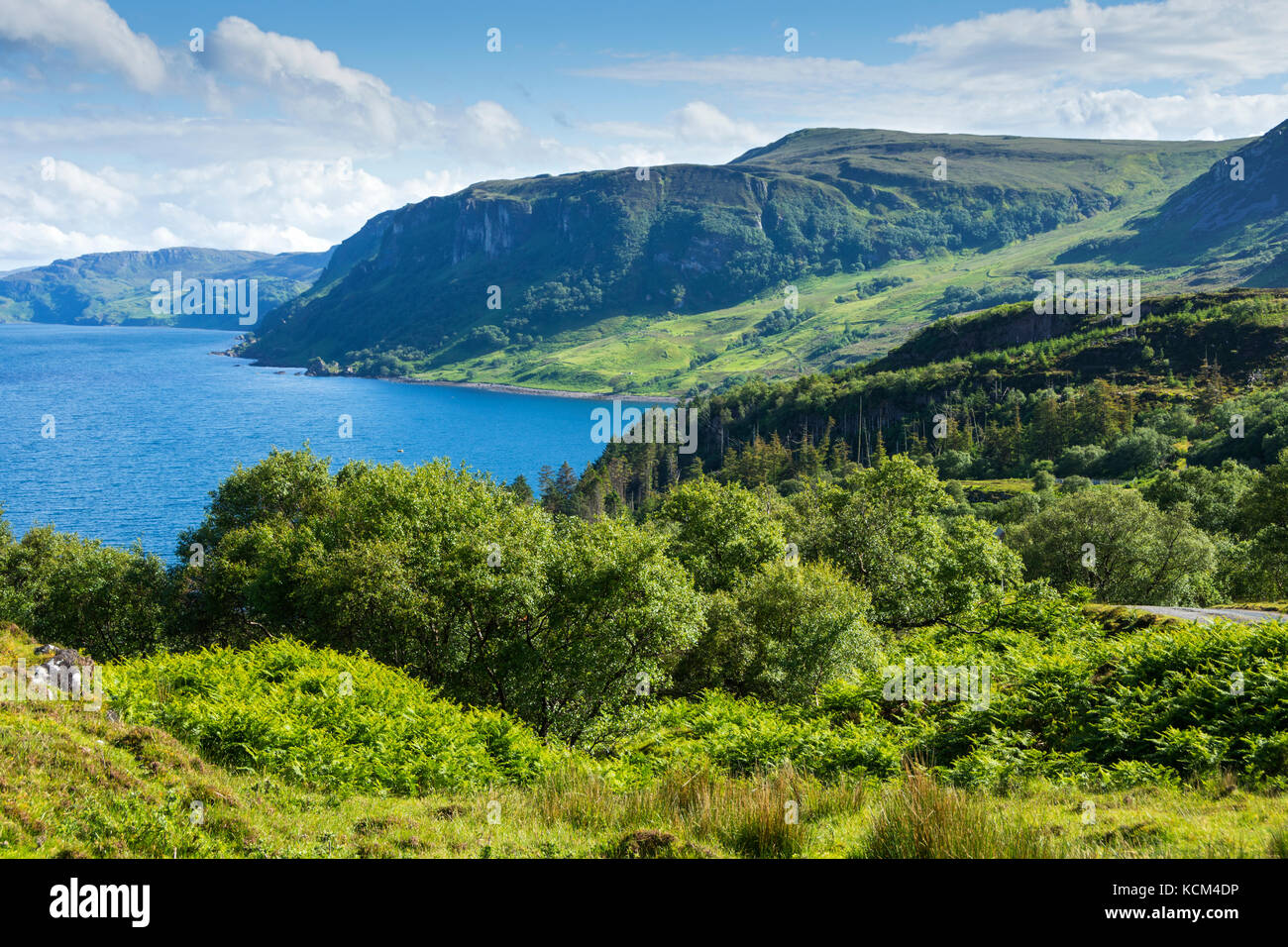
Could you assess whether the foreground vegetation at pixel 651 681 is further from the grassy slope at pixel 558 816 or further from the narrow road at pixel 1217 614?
the narrow road at pixel 1217 614

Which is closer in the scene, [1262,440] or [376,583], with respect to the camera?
[376,583]

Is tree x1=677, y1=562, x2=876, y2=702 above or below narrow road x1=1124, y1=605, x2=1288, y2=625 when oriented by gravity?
below

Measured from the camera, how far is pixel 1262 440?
11956 cm

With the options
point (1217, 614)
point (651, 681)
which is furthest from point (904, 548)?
point (651, 681)

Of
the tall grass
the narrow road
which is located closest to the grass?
the tall grass

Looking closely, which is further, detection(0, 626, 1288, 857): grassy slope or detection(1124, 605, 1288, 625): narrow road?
detection(1124, 605, 1288, 625): narrow road

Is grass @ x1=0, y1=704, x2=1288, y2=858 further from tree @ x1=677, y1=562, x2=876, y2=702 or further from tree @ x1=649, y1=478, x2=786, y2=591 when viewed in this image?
tree @ x1=649, y1=478, x2=786, y2=591

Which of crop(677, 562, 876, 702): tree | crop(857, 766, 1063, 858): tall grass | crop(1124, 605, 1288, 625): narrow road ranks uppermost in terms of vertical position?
crop(857, 766, 1063, 858): tall grass

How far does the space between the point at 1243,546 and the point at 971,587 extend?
31838 mm

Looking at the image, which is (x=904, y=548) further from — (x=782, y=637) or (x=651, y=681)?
(x=651, y=681)

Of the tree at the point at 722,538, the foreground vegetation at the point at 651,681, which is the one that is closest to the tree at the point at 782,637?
the foreground vegetation at the point at 651,681

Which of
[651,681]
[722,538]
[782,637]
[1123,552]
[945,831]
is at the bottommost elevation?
[651,681]
